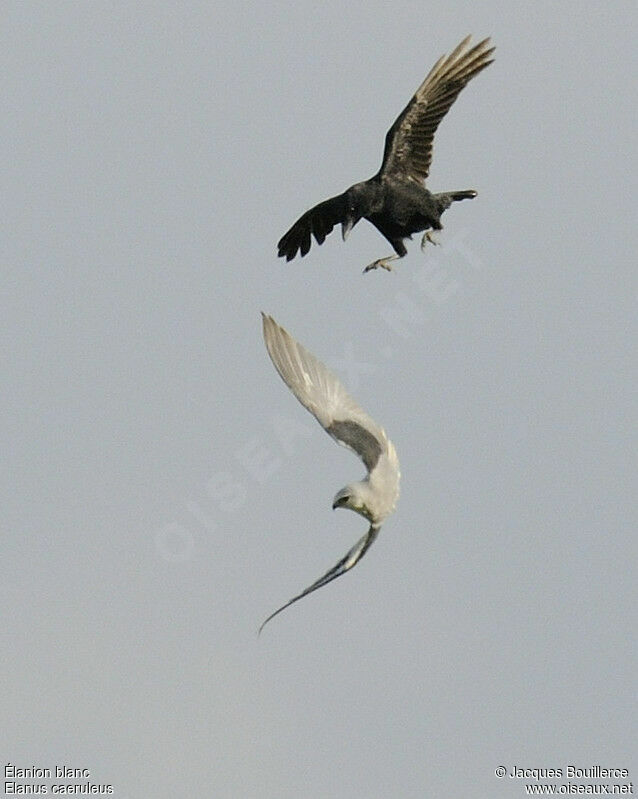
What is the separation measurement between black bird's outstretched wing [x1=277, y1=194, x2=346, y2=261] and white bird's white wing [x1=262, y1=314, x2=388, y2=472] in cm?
559

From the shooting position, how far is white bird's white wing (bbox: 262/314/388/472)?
14859mm

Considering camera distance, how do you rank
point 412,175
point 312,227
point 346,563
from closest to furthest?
point 346,563
point 412,175
point 312,227

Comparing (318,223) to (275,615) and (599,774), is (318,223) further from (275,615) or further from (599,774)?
(275,615)

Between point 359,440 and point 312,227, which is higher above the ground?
point 312,227

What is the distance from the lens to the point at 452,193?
797 inches

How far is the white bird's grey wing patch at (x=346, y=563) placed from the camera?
13.5 meters

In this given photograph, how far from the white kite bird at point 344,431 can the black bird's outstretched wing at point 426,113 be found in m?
5.49

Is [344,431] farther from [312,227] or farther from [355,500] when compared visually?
[312,227]

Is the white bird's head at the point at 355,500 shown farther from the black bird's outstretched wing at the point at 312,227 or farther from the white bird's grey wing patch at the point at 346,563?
the black bird's outstretched wing at the point at 312,227

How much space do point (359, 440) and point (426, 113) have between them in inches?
Result: 263

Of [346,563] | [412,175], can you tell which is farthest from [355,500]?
[412,175]

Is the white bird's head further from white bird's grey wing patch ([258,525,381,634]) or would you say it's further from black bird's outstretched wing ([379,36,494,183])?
black bird's outstretched wing ([379,36,494,183])

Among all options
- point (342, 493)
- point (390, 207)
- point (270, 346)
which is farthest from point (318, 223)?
point (342, 493)

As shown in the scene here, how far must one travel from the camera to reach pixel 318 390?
15.2 m
